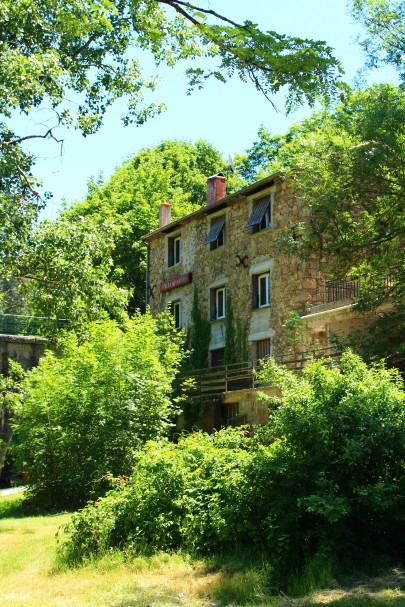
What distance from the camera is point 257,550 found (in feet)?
30.6

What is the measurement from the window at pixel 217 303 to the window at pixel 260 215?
3180 millimetres

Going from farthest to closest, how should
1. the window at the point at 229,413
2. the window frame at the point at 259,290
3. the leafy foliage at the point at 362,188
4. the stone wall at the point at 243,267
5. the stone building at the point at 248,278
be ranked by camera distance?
the window frame at the point at 259,290 → the window at the point at 229,413 → the stone wall at the point at 243,267 → the stone building at the point at 248,278 → the leafy foliage at the point at 362,188

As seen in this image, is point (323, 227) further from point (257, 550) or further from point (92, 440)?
point (257, 550)

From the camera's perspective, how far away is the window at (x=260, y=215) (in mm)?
28688

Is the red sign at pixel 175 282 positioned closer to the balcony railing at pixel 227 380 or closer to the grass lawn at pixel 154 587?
the balcony railing at pixel 227 380

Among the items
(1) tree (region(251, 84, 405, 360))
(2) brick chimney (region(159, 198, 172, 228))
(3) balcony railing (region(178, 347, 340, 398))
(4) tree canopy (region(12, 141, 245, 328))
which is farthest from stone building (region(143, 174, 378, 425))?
(1) tree (region(251, 84, 405, 360))

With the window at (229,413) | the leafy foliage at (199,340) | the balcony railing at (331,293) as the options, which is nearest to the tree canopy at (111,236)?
the leafy foliage at (199,340)

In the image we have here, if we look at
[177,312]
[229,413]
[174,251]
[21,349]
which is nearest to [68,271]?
[229,413]

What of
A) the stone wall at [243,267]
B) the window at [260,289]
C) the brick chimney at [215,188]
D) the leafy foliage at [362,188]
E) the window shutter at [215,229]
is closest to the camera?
the leafy foliage at [362,188]

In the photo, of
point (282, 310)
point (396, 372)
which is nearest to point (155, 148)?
point (282, 310)

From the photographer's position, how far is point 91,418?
17.9 metres

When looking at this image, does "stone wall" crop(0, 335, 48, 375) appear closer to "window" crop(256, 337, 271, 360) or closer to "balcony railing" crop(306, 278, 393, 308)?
"window" crop(256, 337, 271, 360)

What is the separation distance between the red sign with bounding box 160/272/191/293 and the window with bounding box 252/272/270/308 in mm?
4648

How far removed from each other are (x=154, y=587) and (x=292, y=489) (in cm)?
197
